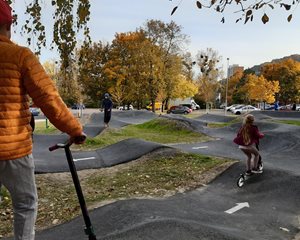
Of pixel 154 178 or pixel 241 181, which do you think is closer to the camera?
pixel 241 181

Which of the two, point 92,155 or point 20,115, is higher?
point 20,115

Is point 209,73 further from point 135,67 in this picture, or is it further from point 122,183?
point 122,183

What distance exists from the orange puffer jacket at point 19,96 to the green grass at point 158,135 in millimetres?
11936

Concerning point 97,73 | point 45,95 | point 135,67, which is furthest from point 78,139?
point 97,73

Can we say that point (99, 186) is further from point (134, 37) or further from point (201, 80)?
point (201, 80)

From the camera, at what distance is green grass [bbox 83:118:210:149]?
15453mm

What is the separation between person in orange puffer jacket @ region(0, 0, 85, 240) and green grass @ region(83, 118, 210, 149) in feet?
39.0

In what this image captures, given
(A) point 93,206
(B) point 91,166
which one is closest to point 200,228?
(A) point 93,206

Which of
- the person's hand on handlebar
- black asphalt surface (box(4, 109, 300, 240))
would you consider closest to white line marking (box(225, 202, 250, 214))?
black asphalt surface (box(4, 109, 300, 240))

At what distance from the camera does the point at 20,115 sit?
2615 millimetres

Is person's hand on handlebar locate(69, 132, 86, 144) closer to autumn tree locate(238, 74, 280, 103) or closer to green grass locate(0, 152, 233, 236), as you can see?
green grass locate(0, 152, 233, 236)

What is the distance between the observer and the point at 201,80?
71.4 m

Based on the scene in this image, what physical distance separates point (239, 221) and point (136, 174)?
361 centimetres

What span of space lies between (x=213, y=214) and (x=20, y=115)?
433 centimetres
